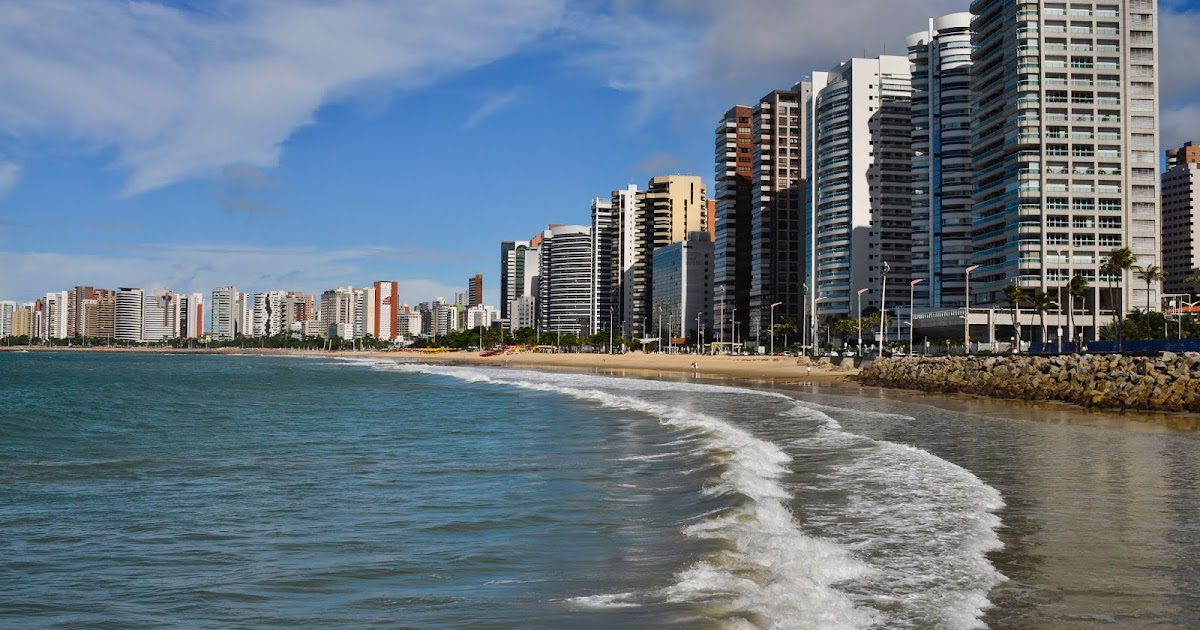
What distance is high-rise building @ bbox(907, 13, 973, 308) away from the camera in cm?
12950

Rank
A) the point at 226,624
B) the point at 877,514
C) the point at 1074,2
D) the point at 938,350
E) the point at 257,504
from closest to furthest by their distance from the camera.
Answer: the point at 226,624, the point at 877,514, the point at 257,504, the point at 938,350, the point at 1074,2

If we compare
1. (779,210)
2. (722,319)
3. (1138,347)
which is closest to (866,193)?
(779,210)

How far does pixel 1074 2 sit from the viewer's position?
102000 millimetres

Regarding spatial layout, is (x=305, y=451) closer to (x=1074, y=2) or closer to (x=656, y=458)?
(x=656, y=458)

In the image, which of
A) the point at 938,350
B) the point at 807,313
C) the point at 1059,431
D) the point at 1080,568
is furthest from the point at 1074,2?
the point at 1080,568

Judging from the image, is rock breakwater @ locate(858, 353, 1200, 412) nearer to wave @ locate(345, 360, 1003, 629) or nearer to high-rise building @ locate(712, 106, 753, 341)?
wave @ locate(345, 360, 1003, 629)

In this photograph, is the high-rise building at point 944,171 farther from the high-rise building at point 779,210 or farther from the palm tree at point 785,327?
the high-rise building at point 779,210

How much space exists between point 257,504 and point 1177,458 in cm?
1749

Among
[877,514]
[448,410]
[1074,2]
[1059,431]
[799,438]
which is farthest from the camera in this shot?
[1074,2]

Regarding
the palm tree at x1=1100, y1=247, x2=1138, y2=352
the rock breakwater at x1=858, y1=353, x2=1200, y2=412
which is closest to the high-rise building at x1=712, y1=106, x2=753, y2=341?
the palm tree at x1=1100, y1=247, x2=1138, y2=352

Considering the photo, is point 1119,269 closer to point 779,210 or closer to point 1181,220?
point 779,210

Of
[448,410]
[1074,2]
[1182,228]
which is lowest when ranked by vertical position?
[448,410]

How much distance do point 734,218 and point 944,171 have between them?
60027 millimetres

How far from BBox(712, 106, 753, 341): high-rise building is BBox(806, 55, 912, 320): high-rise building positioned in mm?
Result: 34537
